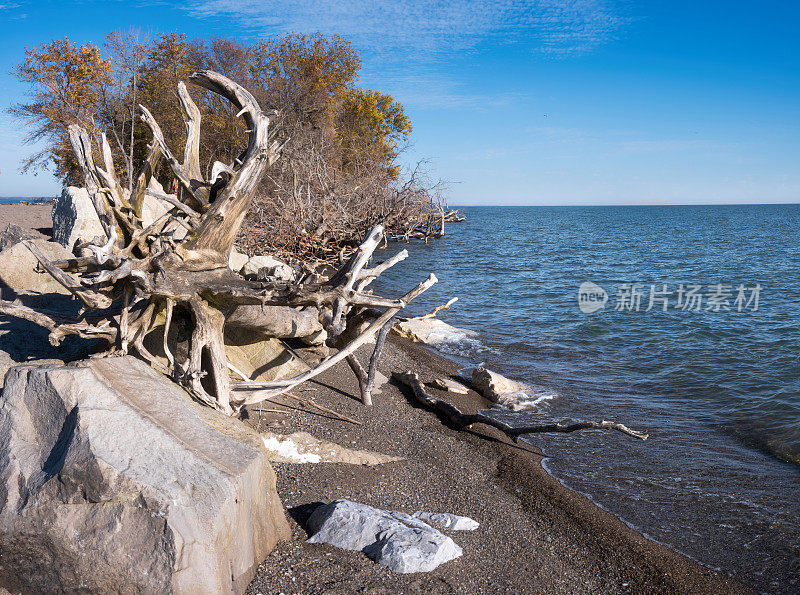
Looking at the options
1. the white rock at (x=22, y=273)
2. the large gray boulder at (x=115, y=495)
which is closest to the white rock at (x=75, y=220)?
the white rock at (x=22, y=273)

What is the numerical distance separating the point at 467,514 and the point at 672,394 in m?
6.69

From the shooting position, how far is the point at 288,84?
3362 cm

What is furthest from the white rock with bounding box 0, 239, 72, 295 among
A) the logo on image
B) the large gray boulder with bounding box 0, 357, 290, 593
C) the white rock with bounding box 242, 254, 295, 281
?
the logo on image

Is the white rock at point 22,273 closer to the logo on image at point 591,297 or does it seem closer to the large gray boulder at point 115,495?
the large gray boulder at point 115,495

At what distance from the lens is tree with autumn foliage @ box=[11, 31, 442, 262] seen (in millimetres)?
24141

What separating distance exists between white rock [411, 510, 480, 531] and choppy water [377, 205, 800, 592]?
6.86ft

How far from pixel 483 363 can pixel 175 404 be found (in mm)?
8424

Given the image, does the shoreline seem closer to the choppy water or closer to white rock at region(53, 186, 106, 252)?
the choppy water

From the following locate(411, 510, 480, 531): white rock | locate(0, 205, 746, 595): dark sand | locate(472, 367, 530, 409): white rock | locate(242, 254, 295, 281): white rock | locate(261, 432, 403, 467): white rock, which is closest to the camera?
locate(0, 205, 746, 595): dark sand

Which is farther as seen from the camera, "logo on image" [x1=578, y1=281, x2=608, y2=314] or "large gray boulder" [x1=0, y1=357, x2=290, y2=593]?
"logo on image" [x1=578, y1=281, x2=608, y2=314]

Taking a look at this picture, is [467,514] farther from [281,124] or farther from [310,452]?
[281,124]

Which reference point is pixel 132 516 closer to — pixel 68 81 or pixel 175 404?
pixel 175 404

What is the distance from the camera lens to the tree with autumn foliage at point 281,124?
24141mm

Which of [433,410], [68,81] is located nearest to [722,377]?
[433,410]
